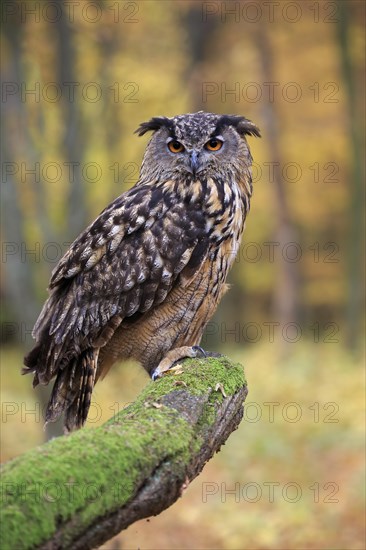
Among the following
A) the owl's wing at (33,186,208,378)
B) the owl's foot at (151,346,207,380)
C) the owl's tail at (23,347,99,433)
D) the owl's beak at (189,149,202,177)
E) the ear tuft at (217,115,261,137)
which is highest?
the ear tuft at (217,115,261,137)

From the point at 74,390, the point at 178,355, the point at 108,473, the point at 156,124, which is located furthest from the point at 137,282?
the point at 108,473

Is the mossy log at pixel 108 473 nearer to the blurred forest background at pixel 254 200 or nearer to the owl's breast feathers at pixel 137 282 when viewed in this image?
the owl's breast feathers at pixel 137 282

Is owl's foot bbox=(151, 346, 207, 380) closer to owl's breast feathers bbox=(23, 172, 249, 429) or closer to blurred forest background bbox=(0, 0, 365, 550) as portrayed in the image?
owl's breast feathers bbox=(23, 172, 249, 429)

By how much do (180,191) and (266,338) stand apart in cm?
1286

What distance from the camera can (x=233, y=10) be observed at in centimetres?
1395

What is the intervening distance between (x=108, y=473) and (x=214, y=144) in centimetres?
258

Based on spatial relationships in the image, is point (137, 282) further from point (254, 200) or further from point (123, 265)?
point (254, 200)

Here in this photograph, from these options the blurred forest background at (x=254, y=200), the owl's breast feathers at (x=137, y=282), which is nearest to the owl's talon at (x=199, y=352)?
the owl's breast feathers at (x=137, y=282)

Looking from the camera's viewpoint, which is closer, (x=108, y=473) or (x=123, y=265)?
(x=108, y=473)

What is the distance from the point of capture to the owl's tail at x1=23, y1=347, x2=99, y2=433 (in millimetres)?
4277

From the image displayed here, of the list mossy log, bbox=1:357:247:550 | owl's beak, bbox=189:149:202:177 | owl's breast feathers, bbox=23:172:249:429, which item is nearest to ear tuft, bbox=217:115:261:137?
owl's beak, bbox=189:149:202:177

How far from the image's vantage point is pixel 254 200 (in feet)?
53.7

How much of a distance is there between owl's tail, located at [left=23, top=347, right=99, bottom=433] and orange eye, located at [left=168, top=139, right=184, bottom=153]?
128 cm

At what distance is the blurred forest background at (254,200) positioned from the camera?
329 inches
